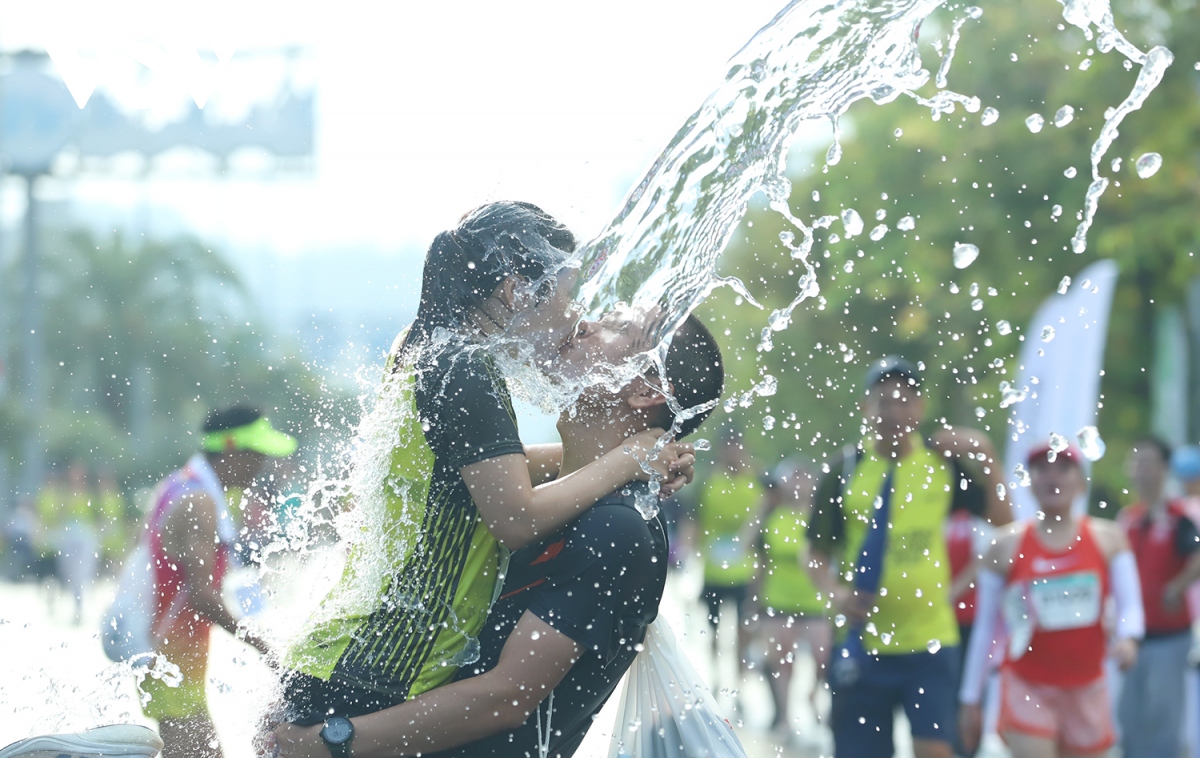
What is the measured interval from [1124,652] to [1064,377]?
10.8 ft

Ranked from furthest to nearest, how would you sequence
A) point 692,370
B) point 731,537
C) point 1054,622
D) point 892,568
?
point 731,537 < point 892,568 < point 1054,622 < point 692,370

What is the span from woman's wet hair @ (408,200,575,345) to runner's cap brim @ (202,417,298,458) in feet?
9.82

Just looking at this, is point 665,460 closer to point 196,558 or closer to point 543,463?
point 543,463

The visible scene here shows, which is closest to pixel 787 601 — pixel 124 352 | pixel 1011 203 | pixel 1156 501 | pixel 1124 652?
pixel 1156 501

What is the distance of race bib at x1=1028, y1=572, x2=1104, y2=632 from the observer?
5719 mm

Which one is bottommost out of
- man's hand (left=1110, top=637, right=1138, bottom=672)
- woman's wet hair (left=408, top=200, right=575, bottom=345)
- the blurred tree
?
man's hand (left=1110, top=637, right=1138, bottom=672)

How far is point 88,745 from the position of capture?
250 centimetres

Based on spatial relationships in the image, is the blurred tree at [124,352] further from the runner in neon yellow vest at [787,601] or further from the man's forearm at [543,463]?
the man's forearm at [543,463]

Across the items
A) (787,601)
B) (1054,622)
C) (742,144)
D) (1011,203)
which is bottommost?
(787,601)

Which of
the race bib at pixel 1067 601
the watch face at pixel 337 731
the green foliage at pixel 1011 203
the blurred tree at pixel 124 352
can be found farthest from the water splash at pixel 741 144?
the blurred tree at pixel 124 352

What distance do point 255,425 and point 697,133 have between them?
3.26 m

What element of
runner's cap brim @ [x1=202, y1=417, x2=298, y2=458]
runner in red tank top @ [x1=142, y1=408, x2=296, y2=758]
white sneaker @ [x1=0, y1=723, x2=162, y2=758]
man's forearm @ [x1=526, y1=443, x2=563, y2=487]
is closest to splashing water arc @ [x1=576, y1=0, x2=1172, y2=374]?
man's forearm @ [x1=526, y1=443, x2=563, y2=487]

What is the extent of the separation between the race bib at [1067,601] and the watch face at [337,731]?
4187 mm

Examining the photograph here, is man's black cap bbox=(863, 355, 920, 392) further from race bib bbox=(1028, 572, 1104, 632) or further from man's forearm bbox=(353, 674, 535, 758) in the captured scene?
man's forearm bbox=(353, 674, 535, 758)
